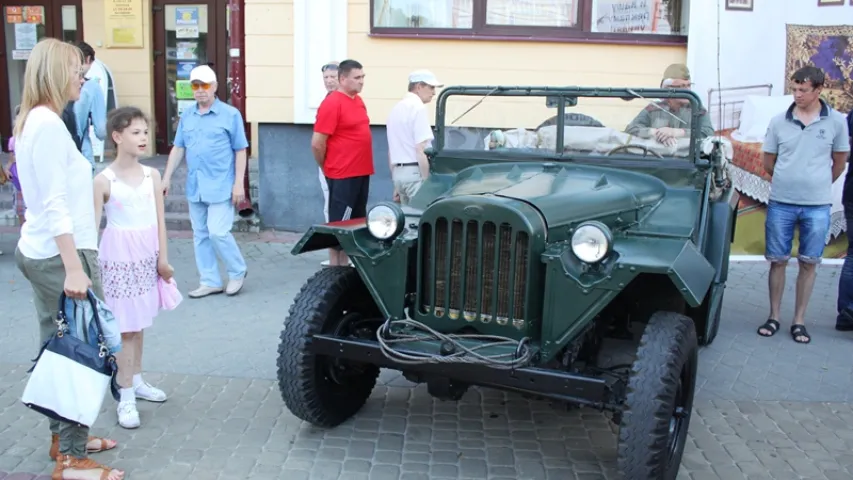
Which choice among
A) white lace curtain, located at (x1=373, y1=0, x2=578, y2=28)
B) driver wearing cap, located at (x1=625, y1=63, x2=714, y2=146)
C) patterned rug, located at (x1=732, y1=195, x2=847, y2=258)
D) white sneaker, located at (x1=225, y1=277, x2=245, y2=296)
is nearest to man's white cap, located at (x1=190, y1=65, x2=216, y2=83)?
white sneaker, located at (x1=225, y1=277, x2=245, y2=296)

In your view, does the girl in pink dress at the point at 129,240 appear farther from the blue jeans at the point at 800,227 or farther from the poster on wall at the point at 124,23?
the poster on wall at the point at 124,23

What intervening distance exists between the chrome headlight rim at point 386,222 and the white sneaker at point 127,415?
154 cm

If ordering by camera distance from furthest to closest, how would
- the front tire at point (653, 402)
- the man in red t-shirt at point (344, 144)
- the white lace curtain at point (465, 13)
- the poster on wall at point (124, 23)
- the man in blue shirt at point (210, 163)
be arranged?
the poster on wall at point (124, 23) → the white lace curtain at point (465, 13) → the man in red t-shirt at point (344, 144) → the man in blue shirt at point (210, 163) → the front tire at point (653, 402)

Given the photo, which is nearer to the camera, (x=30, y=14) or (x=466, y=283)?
(x=466, y=283)

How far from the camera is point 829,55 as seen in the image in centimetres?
783

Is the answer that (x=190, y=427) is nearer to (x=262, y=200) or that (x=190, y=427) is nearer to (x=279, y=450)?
(x=279, y=450)

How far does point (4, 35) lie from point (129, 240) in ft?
27.8

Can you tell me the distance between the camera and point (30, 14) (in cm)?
1105

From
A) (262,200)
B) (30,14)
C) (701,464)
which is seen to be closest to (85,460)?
(701,464)

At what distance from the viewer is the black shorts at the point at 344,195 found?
6.79m

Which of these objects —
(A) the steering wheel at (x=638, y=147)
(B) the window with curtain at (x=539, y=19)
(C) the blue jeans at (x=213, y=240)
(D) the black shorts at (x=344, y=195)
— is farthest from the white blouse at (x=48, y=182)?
(B) the window with curtain at (x=539, y=19)

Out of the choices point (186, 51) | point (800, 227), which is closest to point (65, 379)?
point (800, 227)

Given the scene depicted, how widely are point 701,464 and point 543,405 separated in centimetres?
98

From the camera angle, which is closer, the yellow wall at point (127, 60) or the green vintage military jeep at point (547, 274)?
the green vintage military jeep at point (547, 274)
